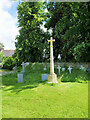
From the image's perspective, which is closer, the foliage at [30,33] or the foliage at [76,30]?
the foliage at [76,30]

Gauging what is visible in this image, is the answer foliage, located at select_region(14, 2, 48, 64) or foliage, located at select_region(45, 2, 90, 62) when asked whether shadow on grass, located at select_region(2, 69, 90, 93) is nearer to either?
foliage, located at select_region(45, 2, 90, 62)

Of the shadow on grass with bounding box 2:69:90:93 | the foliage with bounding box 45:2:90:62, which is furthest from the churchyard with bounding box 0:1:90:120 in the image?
the shadow on grass with bounding box 2:69:90:93

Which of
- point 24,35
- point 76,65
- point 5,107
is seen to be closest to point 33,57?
point 24,35

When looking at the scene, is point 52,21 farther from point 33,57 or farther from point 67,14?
point 33,57

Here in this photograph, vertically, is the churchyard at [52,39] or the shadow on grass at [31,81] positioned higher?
the churchyard at [52,39]

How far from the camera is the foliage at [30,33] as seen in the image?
14242 mm

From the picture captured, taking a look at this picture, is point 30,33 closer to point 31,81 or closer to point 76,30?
point 76,30

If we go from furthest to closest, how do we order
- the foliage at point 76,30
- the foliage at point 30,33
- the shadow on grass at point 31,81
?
the foliage at point 30,33
the foliage at point 76,30
the shadow on grass at point 31,81

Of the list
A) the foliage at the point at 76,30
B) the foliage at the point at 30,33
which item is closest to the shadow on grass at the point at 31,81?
the foliage at the point at 76,30

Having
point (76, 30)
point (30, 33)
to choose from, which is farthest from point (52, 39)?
point (30, 33)

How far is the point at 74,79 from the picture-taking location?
27.8ft

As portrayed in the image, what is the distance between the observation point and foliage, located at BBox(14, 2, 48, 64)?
1424cm

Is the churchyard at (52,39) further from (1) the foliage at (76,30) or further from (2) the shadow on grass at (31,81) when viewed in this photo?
(2) the shadow on grass at (31,81)

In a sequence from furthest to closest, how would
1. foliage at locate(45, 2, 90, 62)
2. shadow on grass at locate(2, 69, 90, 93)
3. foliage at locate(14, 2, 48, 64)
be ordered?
foliage at locate(14, 2, 48, 64) → foliage at locate(45, 2, 90, 62) → shadow on grass at locate(2, 69, 90, 93)
